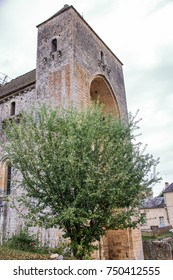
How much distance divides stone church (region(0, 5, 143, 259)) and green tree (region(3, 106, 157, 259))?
4522mm

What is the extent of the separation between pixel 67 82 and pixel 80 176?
24.1 feet

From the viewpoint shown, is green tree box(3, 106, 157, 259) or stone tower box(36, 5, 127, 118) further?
stone tower box(36, 5, 127, 118)

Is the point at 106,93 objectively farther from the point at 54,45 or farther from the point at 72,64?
the point at 72,64

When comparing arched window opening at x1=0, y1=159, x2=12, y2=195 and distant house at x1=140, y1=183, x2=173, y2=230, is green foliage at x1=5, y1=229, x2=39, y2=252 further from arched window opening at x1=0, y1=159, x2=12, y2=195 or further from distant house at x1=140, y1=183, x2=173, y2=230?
distant house at x1=140, y1=183, x2=173, y2=230

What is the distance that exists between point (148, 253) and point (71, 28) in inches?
592

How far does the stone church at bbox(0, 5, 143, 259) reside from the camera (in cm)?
1286

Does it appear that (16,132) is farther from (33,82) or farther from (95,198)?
(33,82)

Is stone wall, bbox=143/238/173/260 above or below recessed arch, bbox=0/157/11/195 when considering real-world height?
below

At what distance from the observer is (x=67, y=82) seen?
1270 centimetres

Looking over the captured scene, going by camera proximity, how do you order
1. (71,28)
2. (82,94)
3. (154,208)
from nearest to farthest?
(82,94), (71,28), (154,208)

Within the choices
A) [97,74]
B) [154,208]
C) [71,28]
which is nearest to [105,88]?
[97,74]

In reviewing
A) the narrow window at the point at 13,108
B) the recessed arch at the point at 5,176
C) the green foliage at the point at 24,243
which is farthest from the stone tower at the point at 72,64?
the green foliage at the point at 24,243

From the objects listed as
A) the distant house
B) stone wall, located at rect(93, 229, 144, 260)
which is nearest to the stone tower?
stone wall, located at rect(93, 229, 144, 260)
